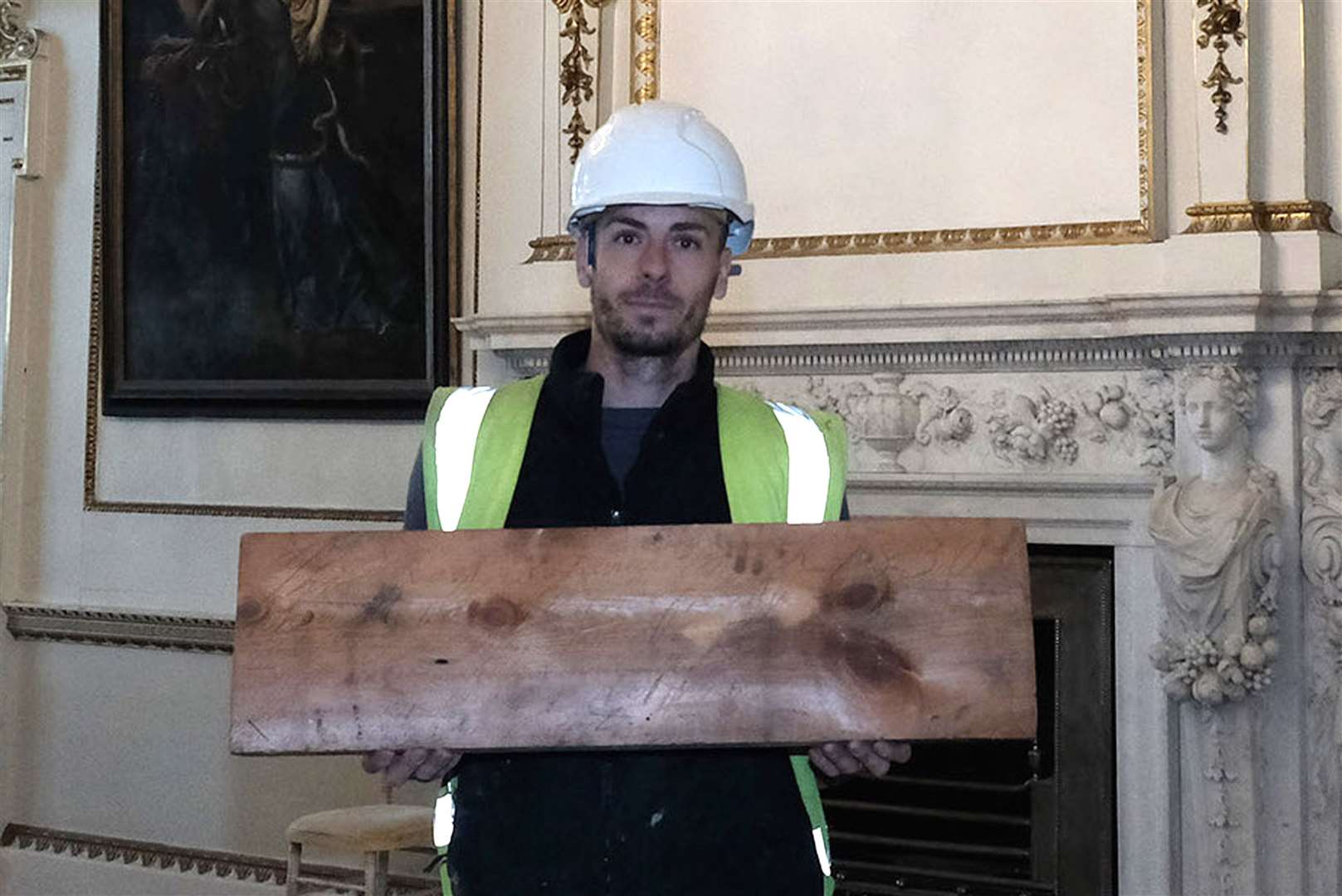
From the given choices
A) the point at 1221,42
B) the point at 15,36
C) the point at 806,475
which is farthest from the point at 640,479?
the point at 15,36

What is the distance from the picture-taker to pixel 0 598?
6.53 m

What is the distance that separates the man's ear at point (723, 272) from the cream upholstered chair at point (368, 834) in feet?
8.77

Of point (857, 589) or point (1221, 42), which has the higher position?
point (1221, 42)

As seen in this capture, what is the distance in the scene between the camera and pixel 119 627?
20.7ft

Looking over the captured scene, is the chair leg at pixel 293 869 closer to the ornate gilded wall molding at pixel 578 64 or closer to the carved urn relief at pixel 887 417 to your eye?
the carved urn relief at pixel 887 417

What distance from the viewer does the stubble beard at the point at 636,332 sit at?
96.5 inches

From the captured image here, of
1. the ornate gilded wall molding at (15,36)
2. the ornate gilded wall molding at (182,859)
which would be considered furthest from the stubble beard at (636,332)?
the ornate gilded wall molding at (15,36)

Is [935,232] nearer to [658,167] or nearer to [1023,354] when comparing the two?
[1023,354]

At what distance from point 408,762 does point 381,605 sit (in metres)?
0.19

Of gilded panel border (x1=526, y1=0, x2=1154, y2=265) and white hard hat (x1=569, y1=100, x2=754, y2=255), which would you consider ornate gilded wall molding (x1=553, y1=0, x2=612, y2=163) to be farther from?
white hard hat (x1=569, y1=100, x2=754, y2=255)

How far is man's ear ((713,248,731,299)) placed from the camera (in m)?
2.57

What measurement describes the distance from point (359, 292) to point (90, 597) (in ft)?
5.39

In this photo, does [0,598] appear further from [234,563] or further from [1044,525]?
[1044,525]

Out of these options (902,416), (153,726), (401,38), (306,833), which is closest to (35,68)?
(401,38)
